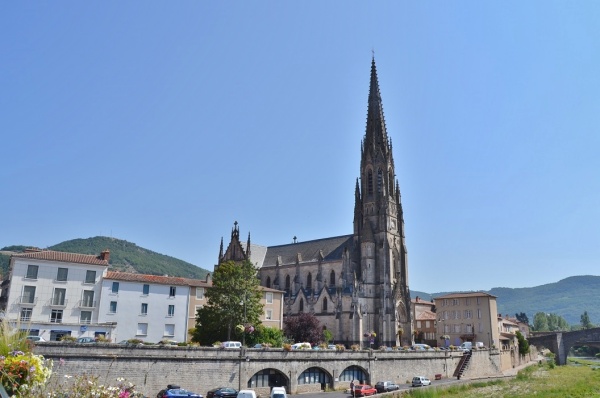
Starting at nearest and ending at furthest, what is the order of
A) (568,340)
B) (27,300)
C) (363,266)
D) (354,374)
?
(27,300)
(354,374)
(363,266)
(568,340)

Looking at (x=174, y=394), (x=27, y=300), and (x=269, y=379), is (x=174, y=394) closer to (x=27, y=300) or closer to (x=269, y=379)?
(x=269, y=379)

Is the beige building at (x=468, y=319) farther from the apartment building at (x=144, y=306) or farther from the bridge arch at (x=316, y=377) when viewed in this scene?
the apartment building at (x=144, y=306)

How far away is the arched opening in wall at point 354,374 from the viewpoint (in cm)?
5034

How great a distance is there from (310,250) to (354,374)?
160ft

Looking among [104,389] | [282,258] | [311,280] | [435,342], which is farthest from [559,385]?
[104,389]

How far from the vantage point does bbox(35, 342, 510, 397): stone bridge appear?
1352 inches

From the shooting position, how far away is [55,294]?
4562 cm

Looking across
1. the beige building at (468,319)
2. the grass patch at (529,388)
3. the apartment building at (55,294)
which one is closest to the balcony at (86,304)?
the apartment building at (55,294)

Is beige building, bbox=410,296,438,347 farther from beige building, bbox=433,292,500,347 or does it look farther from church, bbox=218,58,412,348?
church, bbox=218,58,412,348

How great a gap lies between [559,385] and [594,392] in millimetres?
4303

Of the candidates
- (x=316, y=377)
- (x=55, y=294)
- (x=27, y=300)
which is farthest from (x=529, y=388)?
(x=27, y=300)

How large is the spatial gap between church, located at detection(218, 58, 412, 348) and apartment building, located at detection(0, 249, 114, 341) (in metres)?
41.1

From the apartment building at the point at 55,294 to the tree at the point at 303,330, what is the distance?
36367mm

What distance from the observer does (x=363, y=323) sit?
82812mm
